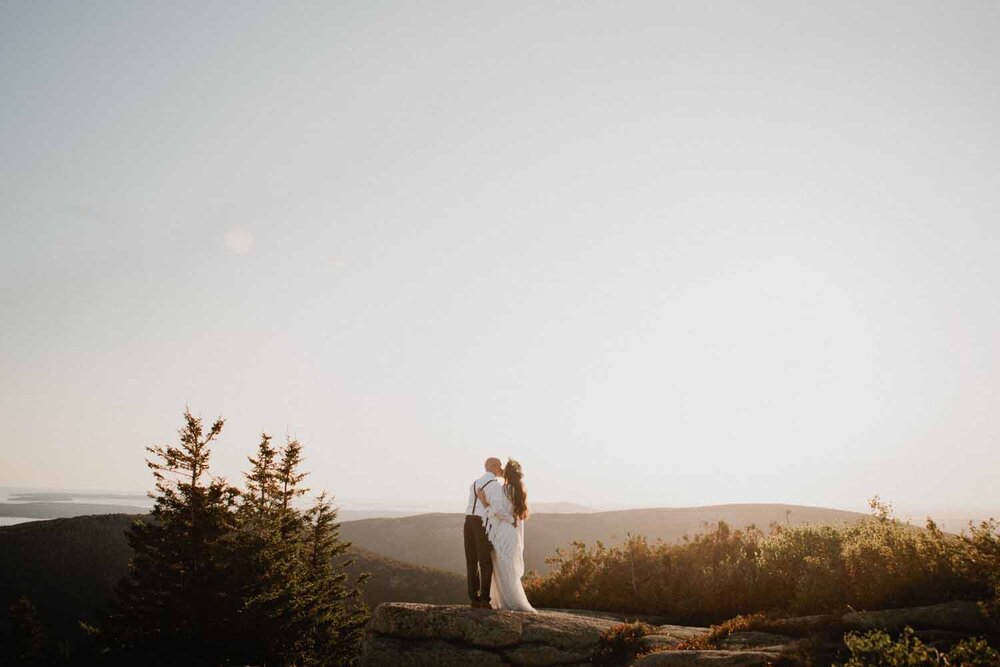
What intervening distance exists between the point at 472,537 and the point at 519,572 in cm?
119

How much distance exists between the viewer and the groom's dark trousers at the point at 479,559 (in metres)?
10.1

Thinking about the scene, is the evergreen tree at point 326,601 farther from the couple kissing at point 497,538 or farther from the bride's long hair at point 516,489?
the bride's long hair at point 516,489

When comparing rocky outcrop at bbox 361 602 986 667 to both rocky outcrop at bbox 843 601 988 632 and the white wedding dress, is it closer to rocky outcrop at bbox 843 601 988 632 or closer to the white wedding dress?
rocky outcrop at bbox 843 601 988 632

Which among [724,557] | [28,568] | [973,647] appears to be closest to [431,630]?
[973,647]

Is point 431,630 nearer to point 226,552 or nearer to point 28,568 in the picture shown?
point 226,552

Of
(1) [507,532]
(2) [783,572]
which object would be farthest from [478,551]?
(2) [783,572]

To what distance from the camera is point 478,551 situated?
33.1 feet

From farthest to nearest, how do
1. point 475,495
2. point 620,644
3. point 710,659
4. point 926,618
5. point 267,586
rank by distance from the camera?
1. point 267,586
2. point 475,495
3. point 620,644
4. point 926,618
5. point 710,659

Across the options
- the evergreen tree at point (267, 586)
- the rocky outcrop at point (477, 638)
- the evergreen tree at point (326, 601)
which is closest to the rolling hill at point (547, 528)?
the evergreen tree at point (326, 601)

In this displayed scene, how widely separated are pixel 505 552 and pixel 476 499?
1.11 meters

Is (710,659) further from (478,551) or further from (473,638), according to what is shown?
(478,551)

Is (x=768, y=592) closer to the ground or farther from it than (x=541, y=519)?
farther from it

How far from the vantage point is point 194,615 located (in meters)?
25.1

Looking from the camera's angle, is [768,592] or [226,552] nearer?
[768,592]
